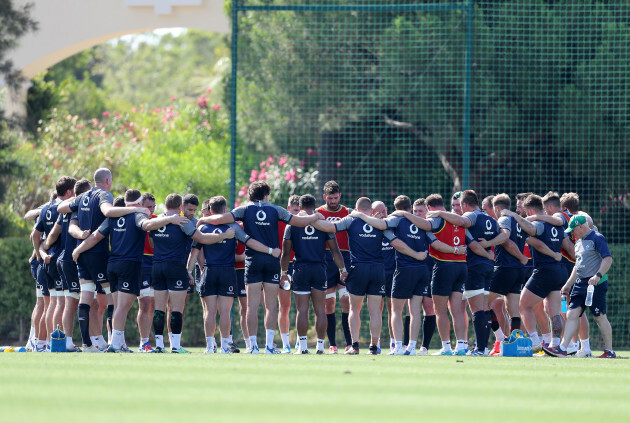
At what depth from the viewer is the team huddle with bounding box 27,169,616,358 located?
44.1ft

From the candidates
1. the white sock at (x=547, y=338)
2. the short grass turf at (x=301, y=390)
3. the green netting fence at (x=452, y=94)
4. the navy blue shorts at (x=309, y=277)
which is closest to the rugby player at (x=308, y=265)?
the navy blue shorts at (x=309, y=277)

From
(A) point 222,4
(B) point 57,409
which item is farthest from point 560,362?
(A) point 222,4

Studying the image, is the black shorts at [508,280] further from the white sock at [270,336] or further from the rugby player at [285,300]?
the white sock at [270,336]

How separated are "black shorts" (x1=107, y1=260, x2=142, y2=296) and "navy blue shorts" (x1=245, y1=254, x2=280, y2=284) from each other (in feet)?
4.77

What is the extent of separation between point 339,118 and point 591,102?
16.0 ft

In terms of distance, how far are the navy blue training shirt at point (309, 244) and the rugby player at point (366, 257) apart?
26 centimetres

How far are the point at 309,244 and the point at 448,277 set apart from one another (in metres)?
1.91

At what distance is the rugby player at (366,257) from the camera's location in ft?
45.3

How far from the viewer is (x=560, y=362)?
40.3 ft

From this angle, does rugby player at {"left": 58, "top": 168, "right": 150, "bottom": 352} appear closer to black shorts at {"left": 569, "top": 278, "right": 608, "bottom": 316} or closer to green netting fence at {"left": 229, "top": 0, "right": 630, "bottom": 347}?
black shorts at {"left": 569, "top": 278, "right": 608, "bottom": 316}

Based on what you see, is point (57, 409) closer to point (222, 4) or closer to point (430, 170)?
point (430, 170)

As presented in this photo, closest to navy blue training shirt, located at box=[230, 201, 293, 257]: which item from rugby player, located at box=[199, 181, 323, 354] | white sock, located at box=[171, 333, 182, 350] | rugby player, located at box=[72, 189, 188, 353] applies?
rugby player, located at box=[199, 181, 323, 354]

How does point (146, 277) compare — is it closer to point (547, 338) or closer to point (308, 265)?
point (308, 265)

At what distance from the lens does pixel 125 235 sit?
43.7 ft
